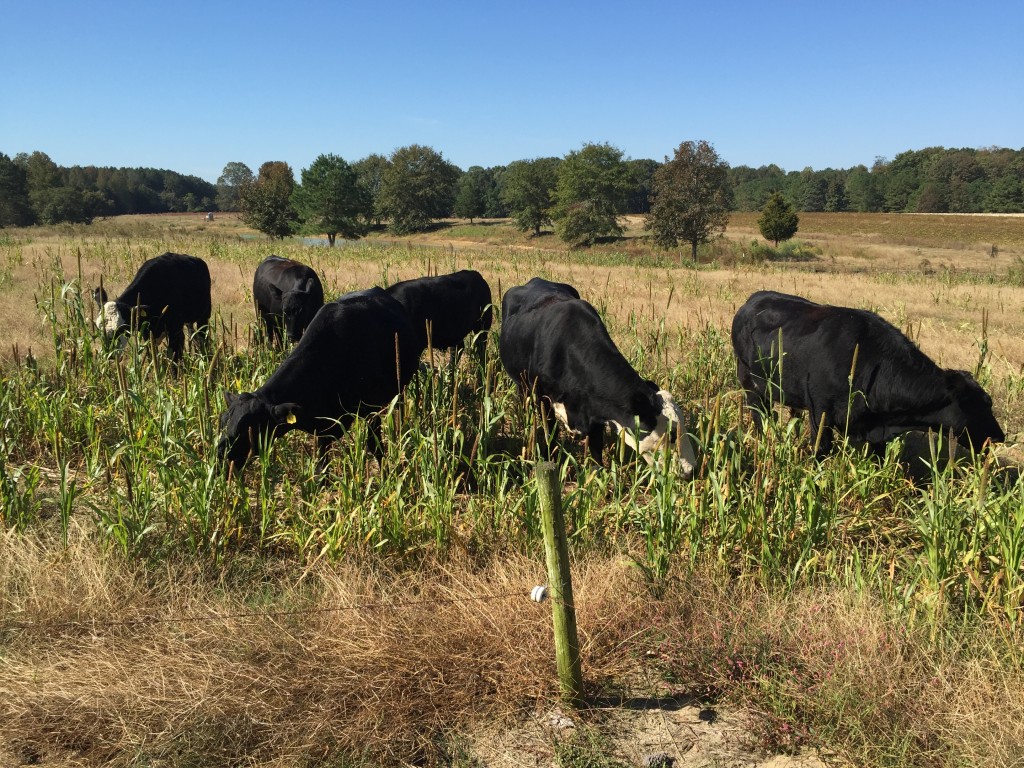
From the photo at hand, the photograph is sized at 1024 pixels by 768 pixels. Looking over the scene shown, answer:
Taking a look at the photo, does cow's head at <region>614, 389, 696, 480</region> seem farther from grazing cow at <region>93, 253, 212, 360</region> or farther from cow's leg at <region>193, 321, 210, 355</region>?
grazing cow at <region>93, 253, 212, 360</region>

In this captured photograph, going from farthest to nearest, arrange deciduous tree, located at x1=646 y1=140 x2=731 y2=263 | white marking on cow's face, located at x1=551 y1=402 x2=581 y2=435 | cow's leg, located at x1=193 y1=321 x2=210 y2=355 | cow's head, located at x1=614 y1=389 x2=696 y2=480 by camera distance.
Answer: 1. deciduous tree, located at x1=646 y1=140 x2=731 y2=263
2. cow's leg, located at x1=193 y1=321 x2=210 y2=355
3. white marking on cow's face, located at x1=551 y1=402 x2=581 y2=435
4. cow's head, located at x1=614 y1=389 x2=696 y2=480

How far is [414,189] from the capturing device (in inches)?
3206

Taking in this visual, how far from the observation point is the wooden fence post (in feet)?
8.89

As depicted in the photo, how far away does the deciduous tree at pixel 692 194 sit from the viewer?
1501 inches

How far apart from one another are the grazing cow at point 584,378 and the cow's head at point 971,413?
2.04 meters

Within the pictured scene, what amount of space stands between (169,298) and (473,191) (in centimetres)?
8865

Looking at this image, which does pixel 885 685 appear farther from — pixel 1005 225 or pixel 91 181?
pixel 91 181

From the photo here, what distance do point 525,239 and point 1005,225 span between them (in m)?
47.9

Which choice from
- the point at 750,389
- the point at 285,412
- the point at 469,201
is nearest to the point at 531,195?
the point at 469,201

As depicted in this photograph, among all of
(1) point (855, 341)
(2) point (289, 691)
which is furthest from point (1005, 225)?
(2) point (289, 691)

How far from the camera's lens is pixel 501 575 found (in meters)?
3.54

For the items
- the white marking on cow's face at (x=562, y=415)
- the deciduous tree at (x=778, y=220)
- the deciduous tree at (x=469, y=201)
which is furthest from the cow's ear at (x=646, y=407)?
the deciduous tree at (x=469, y=201)

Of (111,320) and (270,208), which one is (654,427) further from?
(270,208)

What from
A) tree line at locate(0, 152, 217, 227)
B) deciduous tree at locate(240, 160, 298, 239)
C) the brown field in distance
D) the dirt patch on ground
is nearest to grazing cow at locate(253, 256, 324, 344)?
the brown field in distance
